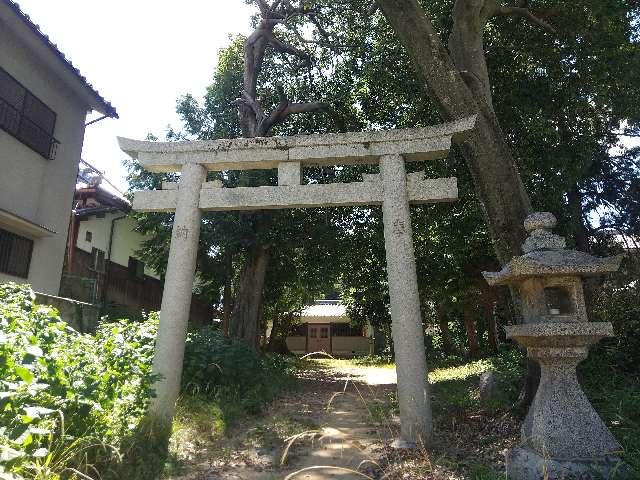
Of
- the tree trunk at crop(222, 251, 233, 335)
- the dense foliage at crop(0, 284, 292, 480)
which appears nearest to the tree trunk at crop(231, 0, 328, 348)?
the tree trunk at crop(222, 251, 233, 335)

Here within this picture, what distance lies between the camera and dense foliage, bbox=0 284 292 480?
3.08 m

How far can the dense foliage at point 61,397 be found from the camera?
308 cm

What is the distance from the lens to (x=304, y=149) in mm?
6883

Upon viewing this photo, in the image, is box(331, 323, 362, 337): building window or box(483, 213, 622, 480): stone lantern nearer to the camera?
box(483, 213, 622, 480): stone lantern

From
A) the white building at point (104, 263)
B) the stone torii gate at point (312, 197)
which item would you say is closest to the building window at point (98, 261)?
the white building at point (104, 263)

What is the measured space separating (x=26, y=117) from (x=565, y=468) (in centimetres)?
1230

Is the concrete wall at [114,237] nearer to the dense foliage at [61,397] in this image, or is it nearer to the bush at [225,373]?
the bush at [225,373]

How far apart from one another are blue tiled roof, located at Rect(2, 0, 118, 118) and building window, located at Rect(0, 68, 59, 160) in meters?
1.10

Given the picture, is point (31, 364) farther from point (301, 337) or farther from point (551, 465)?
point (301, 337)

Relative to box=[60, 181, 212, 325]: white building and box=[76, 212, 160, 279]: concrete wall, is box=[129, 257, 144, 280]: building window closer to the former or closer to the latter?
box=[60, 181, 212, 325]: white building

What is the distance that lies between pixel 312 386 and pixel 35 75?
34.8ft

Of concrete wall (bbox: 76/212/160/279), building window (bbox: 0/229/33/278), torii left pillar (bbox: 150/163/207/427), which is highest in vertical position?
concrete wall (bbox: 76/212/160/279)

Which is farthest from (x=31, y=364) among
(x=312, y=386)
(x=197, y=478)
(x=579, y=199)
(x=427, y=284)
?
(x=427, y=284)

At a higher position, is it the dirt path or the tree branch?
the tree branch
